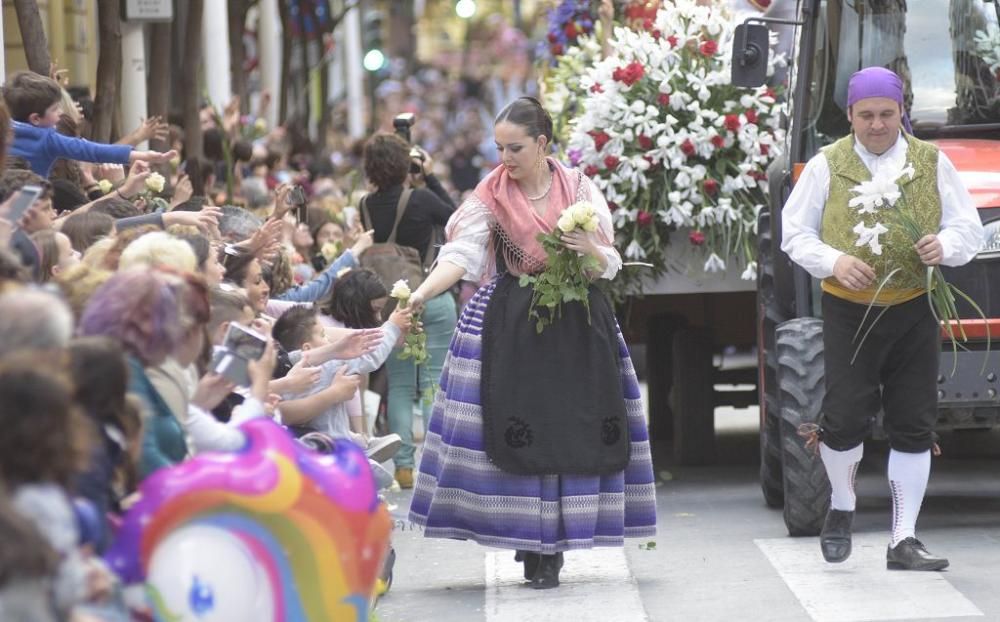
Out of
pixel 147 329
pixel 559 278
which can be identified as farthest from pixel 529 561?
pixel 147 329

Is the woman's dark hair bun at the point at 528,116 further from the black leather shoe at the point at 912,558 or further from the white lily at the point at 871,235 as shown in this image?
the black leather shoe at the point at 912,558

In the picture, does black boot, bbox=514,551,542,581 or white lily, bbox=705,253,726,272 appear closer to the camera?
black boot, bbox=514,551,542,581

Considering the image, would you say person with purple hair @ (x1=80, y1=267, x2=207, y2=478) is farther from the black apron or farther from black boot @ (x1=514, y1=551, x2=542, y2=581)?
black boot @ (x1=514, y1=551, x2=542, y2=581)

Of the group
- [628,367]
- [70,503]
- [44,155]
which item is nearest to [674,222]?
[628,367]

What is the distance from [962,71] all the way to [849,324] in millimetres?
2081

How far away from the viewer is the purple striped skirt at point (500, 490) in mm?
8469

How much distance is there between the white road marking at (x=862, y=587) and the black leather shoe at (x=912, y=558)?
33 mm

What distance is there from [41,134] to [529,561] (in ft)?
9.23

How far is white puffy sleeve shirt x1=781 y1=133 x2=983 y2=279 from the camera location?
833 cm

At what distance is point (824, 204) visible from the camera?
28.2 feet

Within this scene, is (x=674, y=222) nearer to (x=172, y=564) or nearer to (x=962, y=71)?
(x=962, y=71)

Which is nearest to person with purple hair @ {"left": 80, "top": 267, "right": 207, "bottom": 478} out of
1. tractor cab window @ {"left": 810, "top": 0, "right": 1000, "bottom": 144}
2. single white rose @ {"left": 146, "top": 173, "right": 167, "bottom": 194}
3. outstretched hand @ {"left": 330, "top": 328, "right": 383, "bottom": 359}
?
outstretched hand @ {"left": 330, "top": 328, "right": 383, "bottom": 359}

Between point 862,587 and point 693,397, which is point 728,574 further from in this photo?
point 693,397

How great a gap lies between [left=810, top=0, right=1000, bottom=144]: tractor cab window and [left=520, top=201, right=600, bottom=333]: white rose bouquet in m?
2.30
